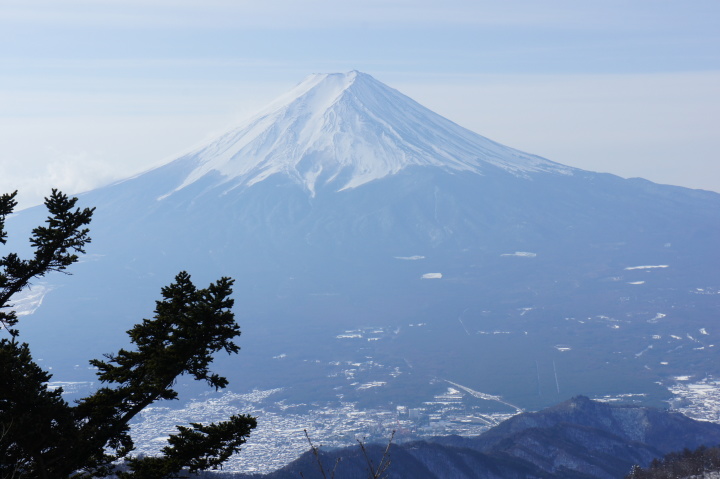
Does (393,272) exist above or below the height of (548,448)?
above

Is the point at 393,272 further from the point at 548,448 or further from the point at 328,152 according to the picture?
the point at 548,448

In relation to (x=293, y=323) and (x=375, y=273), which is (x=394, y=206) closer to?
(x=375, y=273)

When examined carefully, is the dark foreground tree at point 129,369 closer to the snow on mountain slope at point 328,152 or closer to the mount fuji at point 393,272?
the mount fuji at point 393,272

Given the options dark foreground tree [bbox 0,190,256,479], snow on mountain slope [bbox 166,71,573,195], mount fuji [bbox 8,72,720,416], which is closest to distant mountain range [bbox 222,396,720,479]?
mount fuji [bbox 8,72,720,416]

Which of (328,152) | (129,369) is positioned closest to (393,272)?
(328,152)

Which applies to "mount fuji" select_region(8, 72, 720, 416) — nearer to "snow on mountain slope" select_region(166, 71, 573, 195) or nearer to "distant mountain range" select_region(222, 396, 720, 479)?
"snow on mountain slope" select_region(166, 71, 573, 195)

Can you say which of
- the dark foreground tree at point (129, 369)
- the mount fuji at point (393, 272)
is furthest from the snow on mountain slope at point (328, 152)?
the dark foreground tree at point (129, 369)
